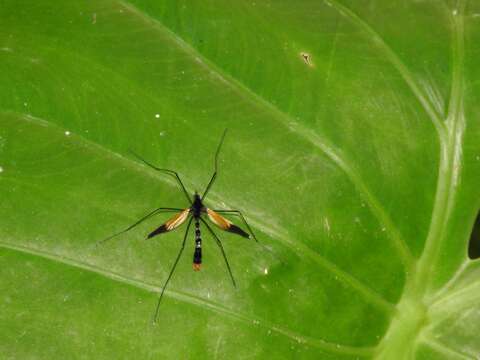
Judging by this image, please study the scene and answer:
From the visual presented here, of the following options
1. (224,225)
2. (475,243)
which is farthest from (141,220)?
(475,243)

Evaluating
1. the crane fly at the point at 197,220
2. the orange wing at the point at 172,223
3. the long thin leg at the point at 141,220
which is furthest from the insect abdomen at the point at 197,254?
the long thin leg at the point at 141,220

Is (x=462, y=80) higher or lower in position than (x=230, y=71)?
higher

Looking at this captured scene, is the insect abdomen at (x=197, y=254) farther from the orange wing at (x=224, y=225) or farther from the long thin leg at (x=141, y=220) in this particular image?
the long thin leg at (x=141, y=220)

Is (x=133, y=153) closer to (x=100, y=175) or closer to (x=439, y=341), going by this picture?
(x=100, y=175)

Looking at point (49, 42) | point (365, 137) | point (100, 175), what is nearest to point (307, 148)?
point (365, 137)

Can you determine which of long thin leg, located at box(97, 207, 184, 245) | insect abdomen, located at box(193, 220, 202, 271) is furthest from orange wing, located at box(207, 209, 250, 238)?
long thin leg, located at box(97, 207, 184, 245)
